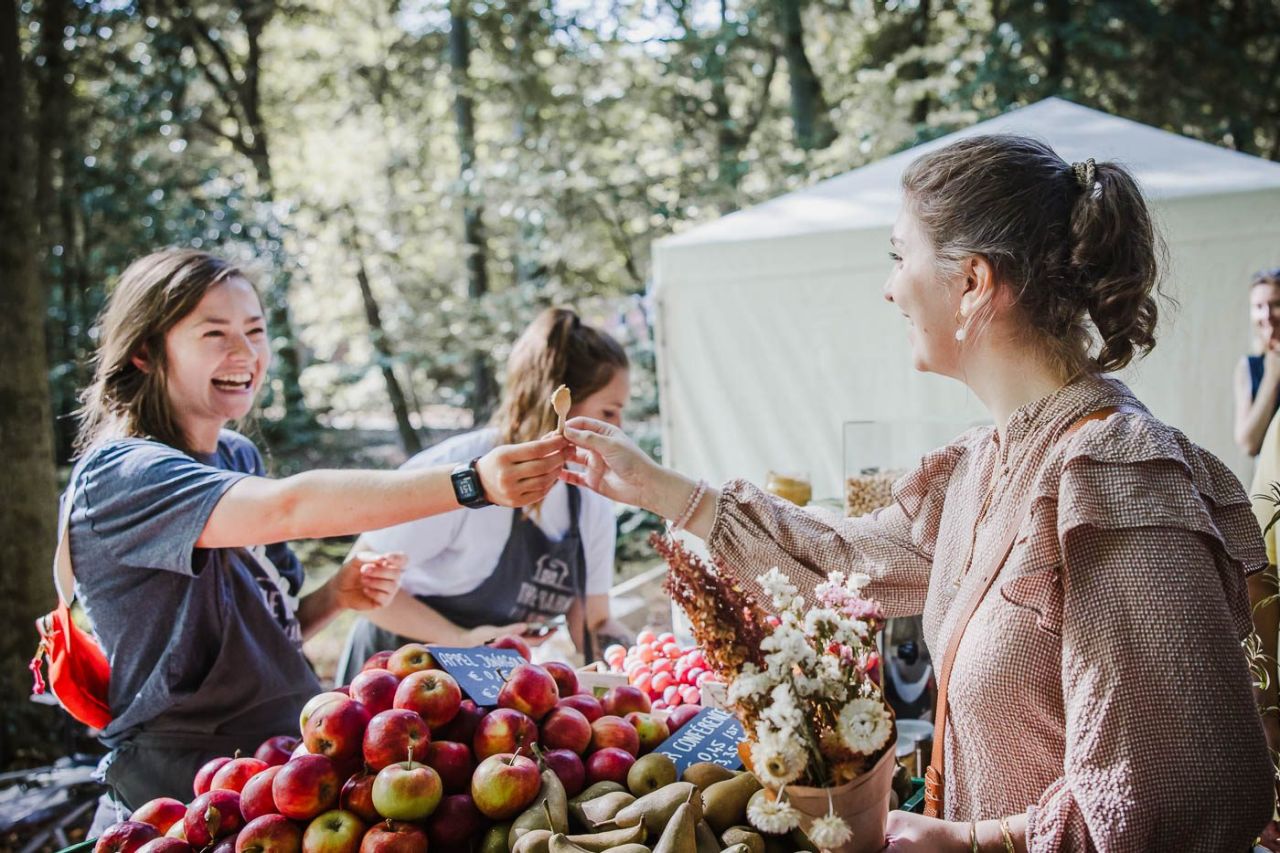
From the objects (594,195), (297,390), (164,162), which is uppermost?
(164,162)

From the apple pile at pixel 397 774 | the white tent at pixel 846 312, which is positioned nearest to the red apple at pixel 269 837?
the apple pile at pixel 397 774

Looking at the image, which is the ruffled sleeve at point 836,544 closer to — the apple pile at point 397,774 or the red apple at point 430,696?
the apple pile at point 397,774

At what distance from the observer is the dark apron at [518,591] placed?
9.80 feet

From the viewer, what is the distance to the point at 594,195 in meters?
8.91

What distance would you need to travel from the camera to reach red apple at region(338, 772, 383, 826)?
1.41m

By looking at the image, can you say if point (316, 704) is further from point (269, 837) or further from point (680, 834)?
point (680, 834)

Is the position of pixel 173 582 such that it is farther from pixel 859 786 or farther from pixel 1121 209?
pixel 1121 209

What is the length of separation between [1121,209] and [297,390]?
10173 millimetres

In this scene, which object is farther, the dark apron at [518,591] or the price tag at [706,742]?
the dark apron at [518,591]

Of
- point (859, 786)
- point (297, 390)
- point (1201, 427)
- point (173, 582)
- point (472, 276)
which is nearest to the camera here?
point (859, 786)

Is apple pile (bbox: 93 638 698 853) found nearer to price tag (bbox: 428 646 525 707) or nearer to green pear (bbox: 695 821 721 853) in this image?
price tag (bbox: 428 646 525 707)

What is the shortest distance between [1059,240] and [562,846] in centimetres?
112

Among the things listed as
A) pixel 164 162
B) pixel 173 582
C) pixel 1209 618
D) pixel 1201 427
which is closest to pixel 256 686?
pixel 173 582

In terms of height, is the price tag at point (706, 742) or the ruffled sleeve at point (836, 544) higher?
the ruffled sleeve at point (836, 544)
